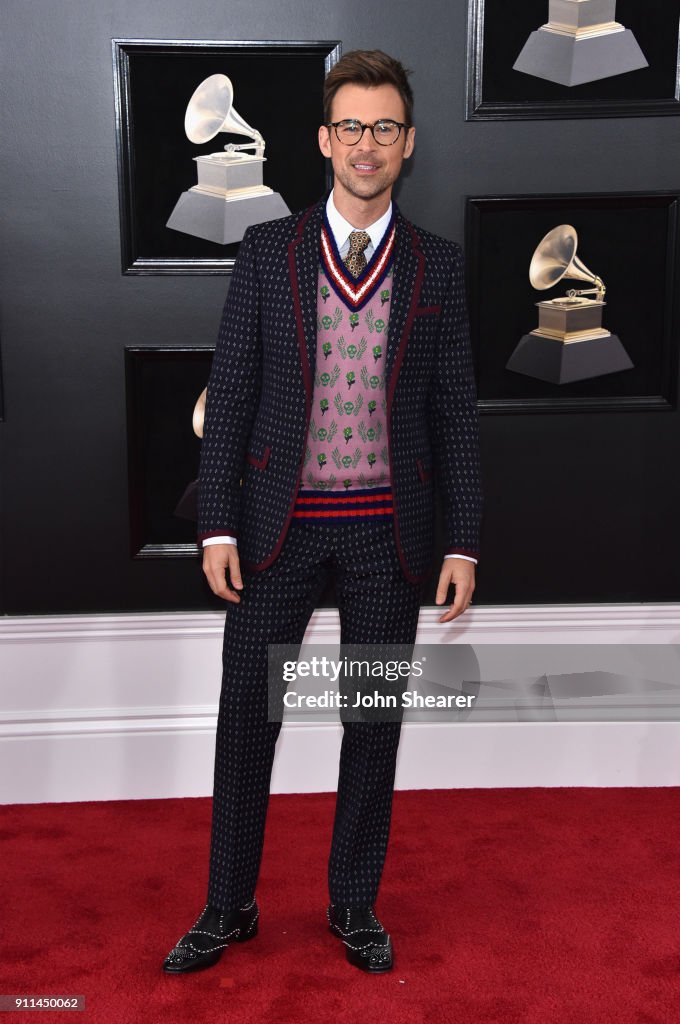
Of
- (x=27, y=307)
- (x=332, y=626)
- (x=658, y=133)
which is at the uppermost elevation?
(x=658, y=133)

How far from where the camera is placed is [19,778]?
3.44 m

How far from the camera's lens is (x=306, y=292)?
2.39 m

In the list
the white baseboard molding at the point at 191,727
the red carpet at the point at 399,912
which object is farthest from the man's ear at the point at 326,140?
the red carpet at the point at 399,912

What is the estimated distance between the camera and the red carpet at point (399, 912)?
252 cm

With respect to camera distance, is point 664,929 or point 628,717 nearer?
point 664,929

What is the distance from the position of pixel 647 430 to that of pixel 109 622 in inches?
65.8

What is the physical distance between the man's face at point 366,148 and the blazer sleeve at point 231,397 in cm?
26

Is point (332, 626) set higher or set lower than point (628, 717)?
higher

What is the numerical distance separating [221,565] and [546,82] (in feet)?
5.48

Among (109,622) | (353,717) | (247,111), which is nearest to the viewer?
(353,717)

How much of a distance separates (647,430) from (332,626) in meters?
1.09

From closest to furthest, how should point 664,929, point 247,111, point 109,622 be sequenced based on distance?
point 664,929, point 247,111, point 109,622

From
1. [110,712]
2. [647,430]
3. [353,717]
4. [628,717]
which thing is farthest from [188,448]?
[628,717]

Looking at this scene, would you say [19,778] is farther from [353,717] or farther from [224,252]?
[224,252]
